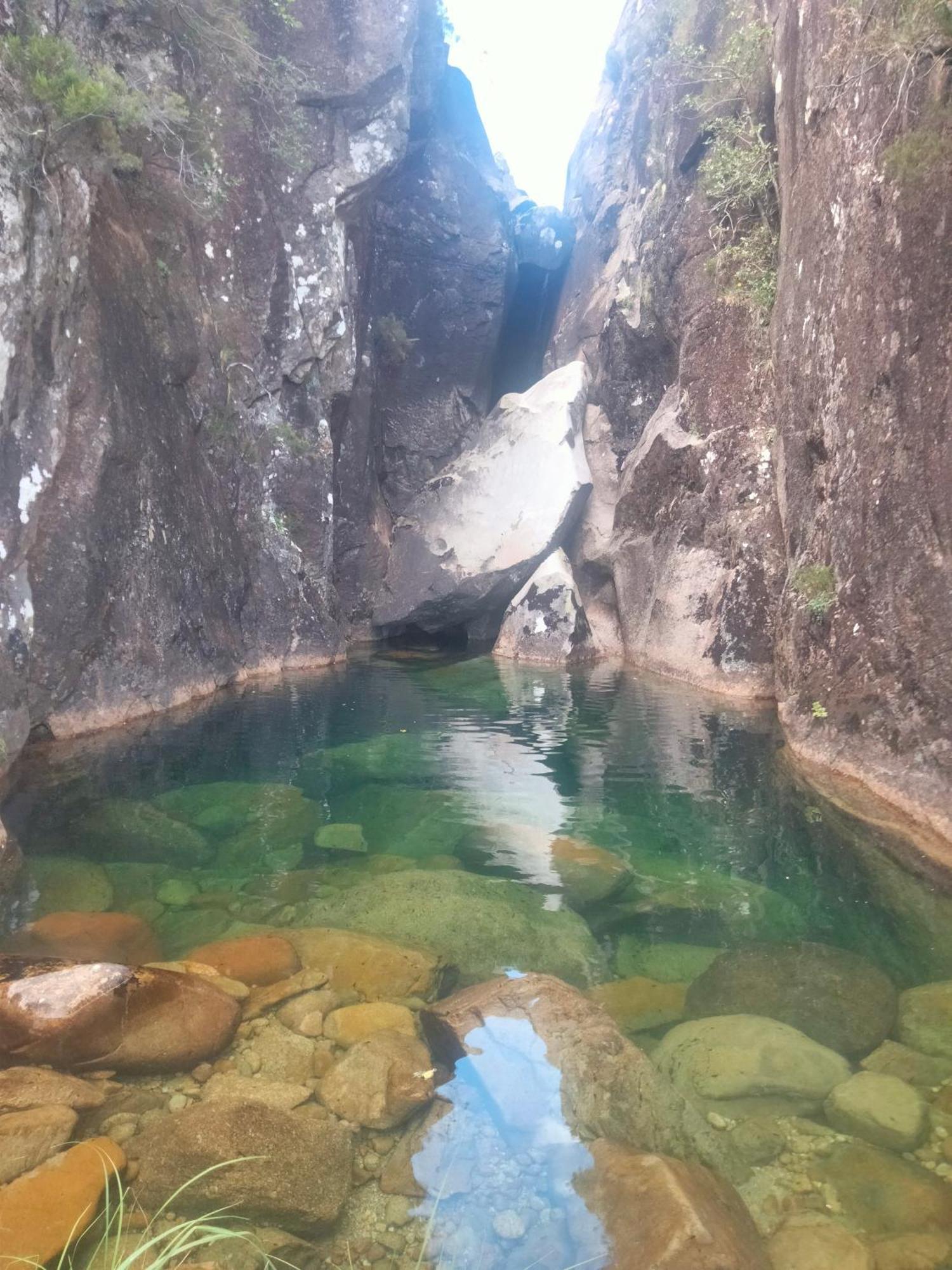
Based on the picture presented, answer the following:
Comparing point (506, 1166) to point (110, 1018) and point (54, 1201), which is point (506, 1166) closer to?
point (54, 1201)

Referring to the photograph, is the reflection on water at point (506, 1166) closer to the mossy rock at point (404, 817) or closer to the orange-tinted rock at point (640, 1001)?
the orange-tinted rock at point (640, 1001)

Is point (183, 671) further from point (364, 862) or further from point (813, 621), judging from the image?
point (813, 621)

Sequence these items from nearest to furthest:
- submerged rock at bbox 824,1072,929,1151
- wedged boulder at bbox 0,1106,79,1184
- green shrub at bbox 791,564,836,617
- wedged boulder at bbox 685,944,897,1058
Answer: wedged boulder at bbox 0,1106,79,1184 → submerged rock at bbox 824,1072,929,1151 → wedged boulder at bbox 685,944,897,1058 → green shrub at bbox 791,564,836,617

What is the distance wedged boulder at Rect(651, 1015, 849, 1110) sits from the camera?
11.1ft

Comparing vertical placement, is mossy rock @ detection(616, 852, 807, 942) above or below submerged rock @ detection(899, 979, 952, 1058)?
below

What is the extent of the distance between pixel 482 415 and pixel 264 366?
31.6 ft

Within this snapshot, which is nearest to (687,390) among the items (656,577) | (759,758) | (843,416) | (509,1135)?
(656,577)

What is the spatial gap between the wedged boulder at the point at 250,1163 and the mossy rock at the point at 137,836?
11.0ft

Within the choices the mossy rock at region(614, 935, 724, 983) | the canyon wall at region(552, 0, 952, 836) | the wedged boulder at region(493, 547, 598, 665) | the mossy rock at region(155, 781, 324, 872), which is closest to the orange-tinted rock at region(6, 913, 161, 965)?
the mossy rock at region(155, 781, 324, 872)

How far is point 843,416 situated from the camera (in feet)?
28.7

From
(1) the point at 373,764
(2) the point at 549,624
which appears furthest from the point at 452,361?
(1) the point at 373,764

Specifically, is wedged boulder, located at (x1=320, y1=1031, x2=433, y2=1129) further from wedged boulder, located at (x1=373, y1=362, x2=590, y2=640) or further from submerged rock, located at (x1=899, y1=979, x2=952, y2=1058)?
wedged boulder, located at (x1=373, y1=362, x2=590, y2=640)

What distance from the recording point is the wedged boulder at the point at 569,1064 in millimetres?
3092

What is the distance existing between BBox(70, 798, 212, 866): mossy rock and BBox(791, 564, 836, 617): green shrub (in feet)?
20.9
